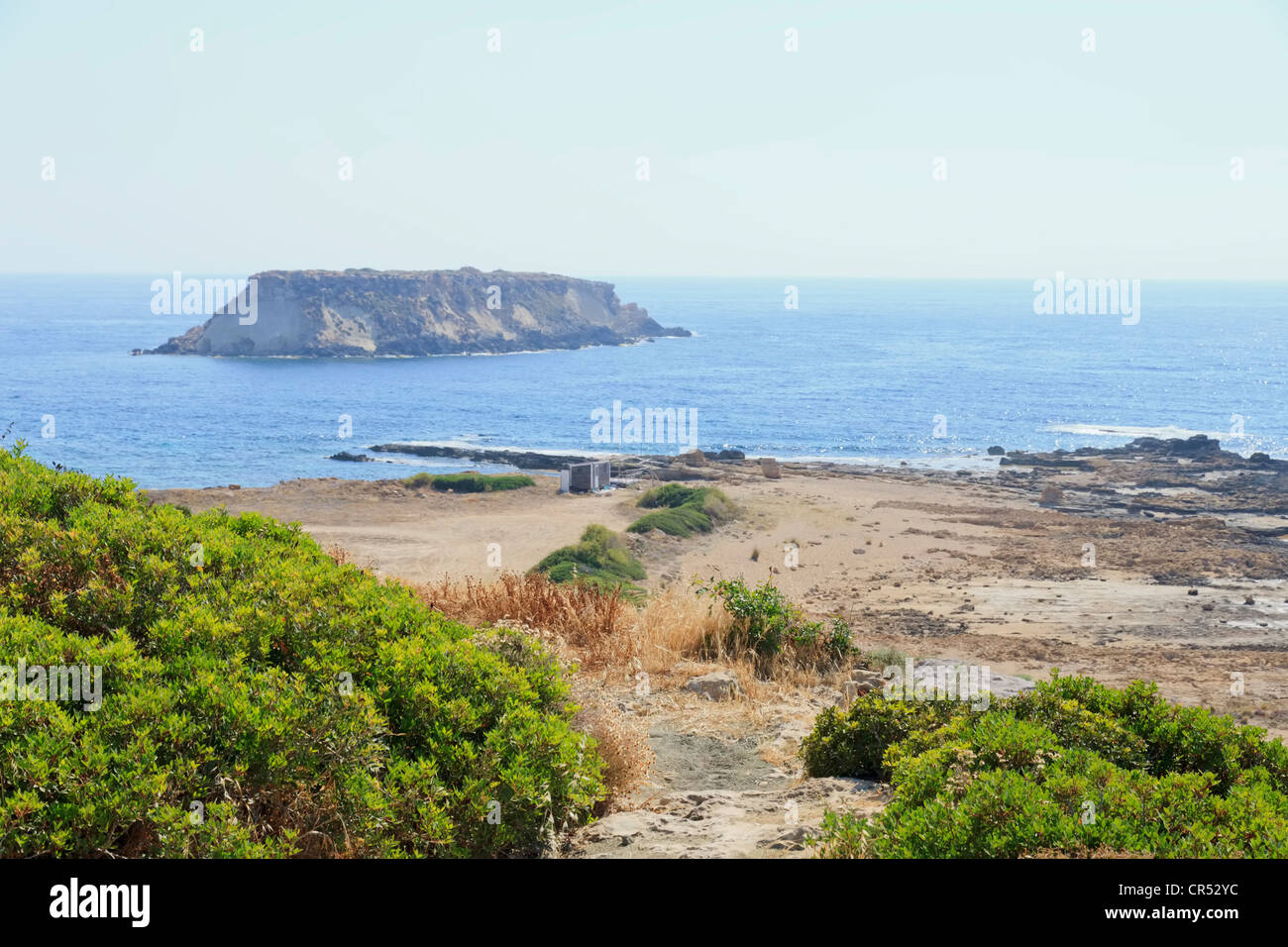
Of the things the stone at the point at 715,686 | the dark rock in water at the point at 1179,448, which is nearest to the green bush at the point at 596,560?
the stone at the point at 715,686

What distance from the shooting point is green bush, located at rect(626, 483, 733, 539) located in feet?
121

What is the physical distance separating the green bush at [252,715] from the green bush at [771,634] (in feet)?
15.7

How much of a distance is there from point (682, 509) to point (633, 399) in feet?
178

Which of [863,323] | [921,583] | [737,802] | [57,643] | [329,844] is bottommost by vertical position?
[921,583]

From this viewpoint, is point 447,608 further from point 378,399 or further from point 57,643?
point 378,399

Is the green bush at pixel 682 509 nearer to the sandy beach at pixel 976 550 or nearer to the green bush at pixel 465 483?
the sandy beach at pixel 976 550

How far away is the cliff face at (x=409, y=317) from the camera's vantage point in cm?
12469

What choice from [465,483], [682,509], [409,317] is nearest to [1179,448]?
[682,509]

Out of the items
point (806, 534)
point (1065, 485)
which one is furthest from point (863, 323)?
point (806, 534)

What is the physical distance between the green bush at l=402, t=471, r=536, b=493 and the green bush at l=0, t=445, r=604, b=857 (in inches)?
1601

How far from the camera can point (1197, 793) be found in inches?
172

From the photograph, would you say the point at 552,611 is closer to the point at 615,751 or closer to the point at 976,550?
the point at 615,751
